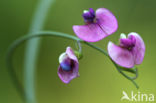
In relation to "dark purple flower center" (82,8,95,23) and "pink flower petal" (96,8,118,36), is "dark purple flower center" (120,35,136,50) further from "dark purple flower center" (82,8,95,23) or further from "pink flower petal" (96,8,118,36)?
"dark purple flower center" (82,8,95,23)

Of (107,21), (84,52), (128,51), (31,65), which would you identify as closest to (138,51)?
(128,51)

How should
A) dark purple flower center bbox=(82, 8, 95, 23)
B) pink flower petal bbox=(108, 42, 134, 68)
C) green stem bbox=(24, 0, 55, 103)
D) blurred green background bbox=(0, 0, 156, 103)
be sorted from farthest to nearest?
blurred green background bbox=(0, 0, 156, 103)
green stem bbox=(24, 0, 55, 103)
dark purple flower center bbox=(82, 8, 95, 23)
pink flower petal bbox=(108, 42, 134, 68)

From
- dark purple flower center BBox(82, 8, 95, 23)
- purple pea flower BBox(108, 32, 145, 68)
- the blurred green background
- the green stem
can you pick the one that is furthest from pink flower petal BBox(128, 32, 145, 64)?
the blurred green background

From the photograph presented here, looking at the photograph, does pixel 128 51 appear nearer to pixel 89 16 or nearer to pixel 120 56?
pixel 120 56

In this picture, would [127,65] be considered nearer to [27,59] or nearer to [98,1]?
[27,59]

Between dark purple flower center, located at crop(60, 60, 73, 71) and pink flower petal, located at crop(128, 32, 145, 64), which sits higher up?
pink flower petal, located at crop(128, 32, 145, 64)

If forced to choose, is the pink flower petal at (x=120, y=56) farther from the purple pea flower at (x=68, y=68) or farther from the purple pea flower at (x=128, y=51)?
the purple pea flower at (x=68, y=68)
